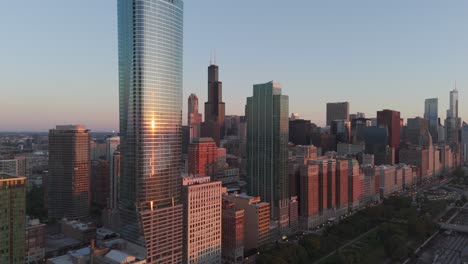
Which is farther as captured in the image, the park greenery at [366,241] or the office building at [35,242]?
the office building at [35,242]

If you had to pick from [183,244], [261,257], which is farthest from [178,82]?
[261,257]

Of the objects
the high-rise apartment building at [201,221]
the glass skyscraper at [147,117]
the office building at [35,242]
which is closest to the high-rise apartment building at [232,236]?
the high-rise apartment building at [201,221]

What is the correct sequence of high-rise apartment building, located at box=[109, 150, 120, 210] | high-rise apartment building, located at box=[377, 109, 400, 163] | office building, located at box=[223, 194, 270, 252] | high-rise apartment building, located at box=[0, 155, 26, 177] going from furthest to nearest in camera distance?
high-rise apartment building, located at box=[377, 109, 400, 163]
high-rise apartment building, located at box=[0, 155, 26, 177]
high-rise apartment building, located at box=[109, 150, 120, 210]
office building, located at box=[223, 194, 270, 252]

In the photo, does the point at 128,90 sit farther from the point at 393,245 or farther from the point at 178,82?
the point at 393,245

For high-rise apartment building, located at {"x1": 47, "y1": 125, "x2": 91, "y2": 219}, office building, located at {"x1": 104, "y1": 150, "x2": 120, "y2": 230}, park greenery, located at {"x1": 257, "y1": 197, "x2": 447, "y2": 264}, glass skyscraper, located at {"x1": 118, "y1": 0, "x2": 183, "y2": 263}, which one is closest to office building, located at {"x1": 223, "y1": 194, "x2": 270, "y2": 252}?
park greenery, located at {"x1": 257, "y1": 197, "x2": 447, "y2": 264}

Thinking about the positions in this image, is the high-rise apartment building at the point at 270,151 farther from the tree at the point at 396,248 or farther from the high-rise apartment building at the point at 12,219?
the high-rise apartment building at the point at 12,219

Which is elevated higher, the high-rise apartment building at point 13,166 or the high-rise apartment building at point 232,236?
the high-rise apartment building at point 13,166

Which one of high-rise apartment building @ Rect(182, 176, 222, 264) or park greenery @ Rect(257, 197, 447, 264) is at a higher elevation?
high-rise apartment building @ Rect(182, 176, 222, 264)

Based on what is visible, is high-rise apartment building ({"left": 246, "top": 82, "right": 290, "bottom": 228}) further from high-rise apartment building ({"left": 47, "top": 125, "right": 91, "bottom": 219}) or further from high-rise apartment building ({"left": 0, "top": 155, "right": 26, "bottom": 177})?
high-rise apartment building ({"left": 0, "top": 155, "right": 26, "bottom": 177})
